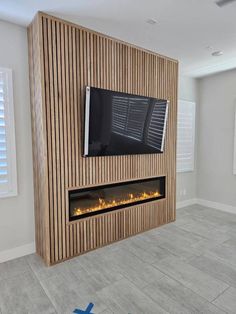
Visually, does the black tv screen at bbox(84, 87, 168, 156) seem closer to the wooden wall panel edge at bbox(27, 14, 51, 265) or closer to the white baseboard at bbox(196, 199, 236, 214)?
the wooden wall panel edge at bbox(27, 14, 51, 265)

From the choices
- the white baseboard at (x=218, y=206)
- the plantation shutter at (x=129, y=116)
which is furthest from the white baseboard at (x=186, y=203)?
the plantation shutter at (x=129, y=116)

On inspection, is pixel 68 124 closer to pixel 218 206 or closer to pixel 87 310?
pixel 87 310

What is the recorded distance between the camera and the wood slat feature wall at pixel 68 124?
254 cm

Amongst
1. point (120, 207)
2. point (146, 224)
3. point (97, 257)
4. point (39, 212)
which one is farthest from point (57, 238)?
point (146, 224)

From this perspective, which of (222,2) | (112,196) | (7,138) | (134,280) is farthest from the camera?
(112,196)

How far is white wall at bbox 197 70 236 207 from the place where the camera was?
4.56 m

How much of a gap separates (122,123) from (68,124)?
2.51ft

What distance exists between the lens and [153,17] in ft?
8.18

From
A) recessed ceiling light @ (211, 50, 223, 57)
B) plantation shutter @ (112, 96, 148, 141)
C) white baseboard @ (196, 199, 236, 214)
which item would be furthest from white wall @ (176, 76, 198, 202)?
plantation shutter @ (112, 96, 148, 141)

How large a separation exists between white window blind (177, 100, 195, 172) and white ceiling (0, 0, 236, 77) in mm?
1498

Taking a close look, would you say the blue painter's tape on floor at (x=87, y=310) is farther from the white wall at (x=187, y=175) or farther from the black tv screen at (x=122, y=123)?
the white wall at (x=187, y=175)

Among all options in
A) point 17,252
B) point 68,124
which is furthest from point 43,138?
point 17,252

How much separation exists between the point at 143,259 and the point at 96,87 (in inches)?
90.1

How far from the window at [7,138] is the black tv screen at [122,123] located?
2.95 ft
